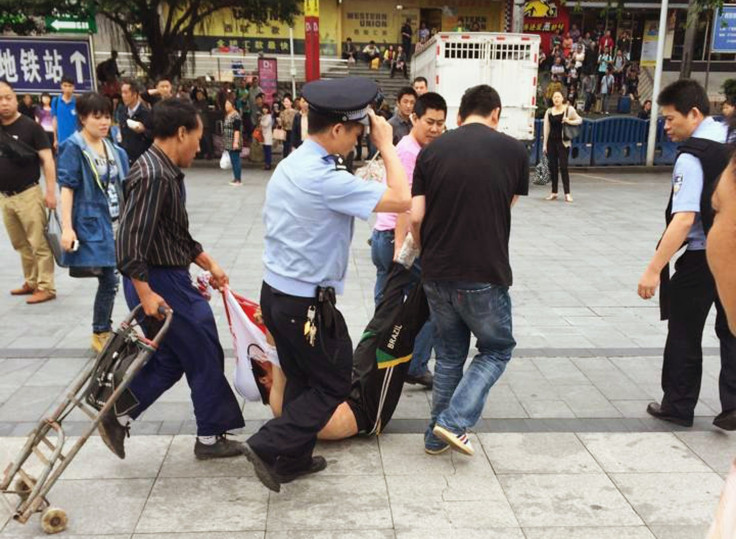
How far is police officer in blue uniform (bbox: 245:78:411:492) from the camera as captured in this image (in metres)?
2.64

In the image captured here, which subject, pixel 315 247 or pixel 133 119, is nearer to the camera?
pixel 315 247

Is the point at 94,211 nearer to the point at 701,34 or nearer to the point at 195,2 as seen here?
the point at 195,2

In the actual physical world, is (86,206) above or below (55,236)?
above

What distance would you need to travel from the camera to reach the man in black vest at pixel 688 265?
10.8 ft

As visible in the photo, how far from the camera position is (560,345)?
4848 millimetres

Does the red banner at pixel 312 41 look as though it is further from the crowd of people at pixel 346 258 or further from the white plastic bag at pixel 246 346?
the white plastic bag at pixel 246 346

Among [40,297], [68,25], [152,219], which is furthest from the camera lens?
[68,25]

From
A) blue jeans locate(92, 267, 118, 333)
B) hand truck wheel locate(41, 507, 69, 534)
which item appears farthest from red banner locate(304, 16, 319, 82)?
hand truck wheel locate(41, 507, 69, 534)

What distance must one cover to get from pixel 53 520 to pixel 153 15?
14798mm

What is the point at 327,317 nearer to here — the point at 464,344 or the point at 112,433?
the point at 464,344

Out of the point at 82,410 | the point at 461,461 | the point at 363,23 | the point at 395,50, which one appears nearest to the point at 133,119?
the point at 82,410

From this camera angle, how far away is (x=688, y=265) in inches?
139

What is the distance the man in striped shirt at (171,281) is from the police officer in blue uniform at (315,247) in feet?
1.11

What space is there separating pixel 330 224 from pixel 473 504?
140 centimetres
